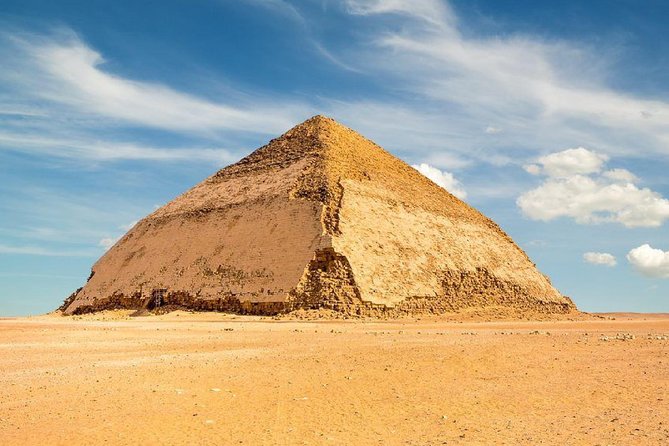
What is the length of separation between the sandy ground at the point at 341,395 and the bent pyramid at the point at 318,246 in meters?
16.7

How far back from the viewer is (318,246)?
32.2 meters

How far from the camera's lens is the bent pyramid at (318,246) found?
1259 inches

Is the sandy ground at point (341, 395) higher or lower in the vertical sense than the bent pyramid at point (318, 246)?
lower

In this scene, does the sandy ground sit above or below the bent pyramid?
below

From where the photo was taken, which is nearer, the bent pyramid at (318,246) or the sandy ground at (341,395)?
the sandy ground at (341,395)

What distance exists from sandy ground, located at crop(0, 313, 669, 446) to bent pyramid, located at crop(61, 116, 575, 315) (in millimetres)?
16688

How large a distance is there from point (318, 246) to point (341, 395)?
76.0 ft

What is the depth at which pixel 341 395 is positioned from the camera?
9.09 m

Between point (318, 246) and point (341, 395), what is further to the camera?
point (318, 246)

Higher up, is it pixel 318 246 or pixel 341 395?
pixel 318 246

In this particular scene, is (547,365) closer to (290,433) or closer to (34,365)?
(290,433)

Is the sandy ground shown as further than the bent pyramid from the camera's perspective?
No

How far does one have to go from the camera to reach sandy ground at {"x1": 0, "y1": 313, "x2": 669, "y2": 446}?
7.16 metres

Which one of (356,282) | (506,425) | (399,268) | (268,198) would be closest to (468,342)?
(506,425)
